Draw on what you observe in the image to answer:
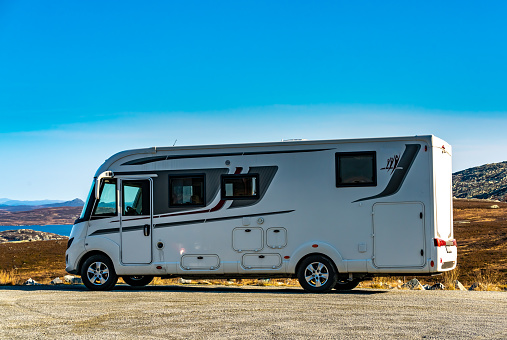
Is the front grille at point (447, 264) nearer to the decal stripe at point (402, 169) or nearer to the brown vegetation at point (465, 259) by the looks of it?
the decal stripe at point (402, 169)

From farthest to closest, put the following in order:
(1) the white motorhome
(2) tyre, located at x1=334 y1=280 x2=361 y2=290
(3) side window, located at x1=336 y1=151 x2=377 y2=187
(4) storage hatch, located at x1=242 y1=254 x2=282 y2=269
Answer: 1. (2) tyre, located at x1=334 y1=280 x2=361 y2=290
2. (4) storage hatch, located at x1=242 y1=254 x2=282 y2=269
3. (3) side window, located at x1=336 y1=151 x2=377 y2=187
4. (1) the white motorhome

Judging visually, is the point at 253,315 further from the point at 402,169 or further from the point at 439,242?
the point at 402,169

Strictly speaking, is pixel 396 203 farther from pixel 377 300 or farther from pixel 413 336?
pixel 413 336

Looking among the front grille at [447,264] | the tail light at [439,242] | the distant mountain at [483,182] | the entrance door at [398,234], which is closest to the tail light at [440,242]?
the tail light at [439,242]

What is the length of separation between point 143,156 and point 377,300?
5699mm

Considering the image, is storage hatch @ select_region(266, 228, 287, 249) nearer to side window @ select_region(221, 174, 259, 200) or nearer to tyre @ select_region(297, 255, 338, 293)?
tyre @ select_region(297, 255, 338, 293)

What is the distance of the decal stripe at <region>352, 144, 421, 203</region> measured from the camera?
12.3 meters

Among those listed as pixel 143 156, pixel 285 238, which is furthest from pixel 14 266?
pixel 285 238

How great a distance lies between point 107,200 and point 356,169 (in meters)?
5.27

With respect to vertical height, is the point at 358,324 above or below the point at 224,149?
below

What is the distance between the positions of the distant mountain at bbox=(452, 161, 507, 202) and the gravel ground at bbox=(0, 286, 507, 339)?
77.2 meters

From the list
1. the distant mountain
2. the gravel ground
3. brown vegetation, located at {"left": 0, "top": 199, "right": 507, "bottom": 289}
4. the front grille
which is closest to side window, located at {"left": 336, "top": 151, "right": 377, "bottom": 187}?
the front grille

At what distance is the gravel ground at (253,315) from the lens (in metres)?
8.03

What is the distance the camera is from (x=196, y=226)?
43.0 ft
